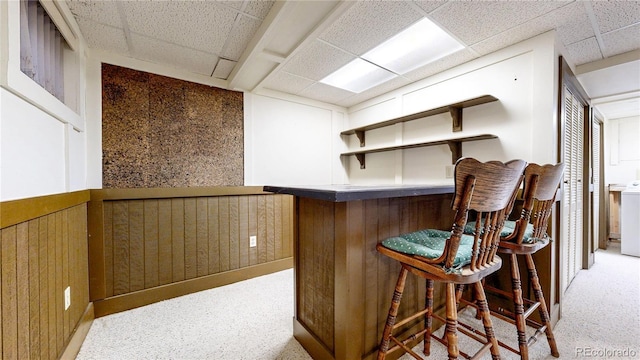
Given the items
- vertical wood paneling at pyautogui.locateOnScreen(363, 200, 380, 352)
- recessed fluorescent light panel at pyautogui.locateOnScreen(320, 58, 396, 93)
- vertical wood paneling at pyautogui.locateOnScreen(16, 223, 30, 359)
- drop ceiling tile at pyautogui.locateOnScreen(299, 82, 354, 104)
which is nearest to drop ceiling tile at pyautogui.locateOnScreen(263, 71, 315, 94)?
drop ceiling tile at pyautogui.locateOnScreen(299, 82, 354, 104)

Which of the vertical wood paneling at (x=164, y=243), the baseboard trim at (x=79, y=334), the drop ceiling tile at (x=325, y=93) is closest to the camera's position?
the baseboard trim at (x=79, y=334)

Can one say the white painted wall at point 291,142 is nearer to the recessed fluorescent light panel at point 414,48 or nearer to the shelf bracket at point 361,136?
the shelf bracket at point 361,136

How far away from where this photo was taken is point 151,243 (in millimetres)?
2219

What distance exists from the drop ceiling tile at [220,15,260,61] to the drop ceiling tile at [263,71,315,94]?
1.55ft

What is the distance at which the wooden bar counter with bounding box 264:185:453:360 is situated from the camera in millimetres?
1235

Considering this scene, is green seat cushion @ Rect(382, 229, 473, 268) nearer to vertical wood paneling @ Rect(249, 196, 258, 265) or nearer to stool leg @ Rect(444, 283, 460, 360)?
stool leg @ Rect(444, 283, 460, 360)

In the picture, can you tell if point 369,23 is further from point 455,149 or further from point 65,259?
point 65,259

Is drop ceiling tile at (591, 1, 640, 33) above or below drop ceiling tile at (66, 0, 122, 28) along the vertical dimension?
below

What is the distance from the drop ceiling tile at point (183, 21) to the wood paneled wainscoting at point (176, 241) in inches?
50.9

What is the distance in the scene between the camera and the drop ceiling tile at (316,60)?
2.14 m

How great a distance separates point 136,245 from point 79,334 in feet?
2.28

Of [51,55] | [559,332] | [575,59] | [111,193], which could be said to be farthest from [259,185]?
[575,59]

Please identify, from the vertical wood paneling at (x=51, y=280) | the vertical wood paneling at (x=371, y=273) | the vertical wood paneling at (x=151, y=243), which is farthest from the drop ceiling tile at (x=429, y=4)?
the vertical wood paneling at (x=151, y=243)

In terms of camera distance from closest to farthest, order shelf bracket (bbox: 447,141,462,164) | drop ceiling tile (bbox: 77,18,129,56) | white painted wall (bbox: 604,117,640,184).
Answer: drop ceiling tile (bbox: 77,18,129,56) → shelf bracket (bbox: 447,141,462,164) → white painted wall (bbox: 604,117,640,184)
